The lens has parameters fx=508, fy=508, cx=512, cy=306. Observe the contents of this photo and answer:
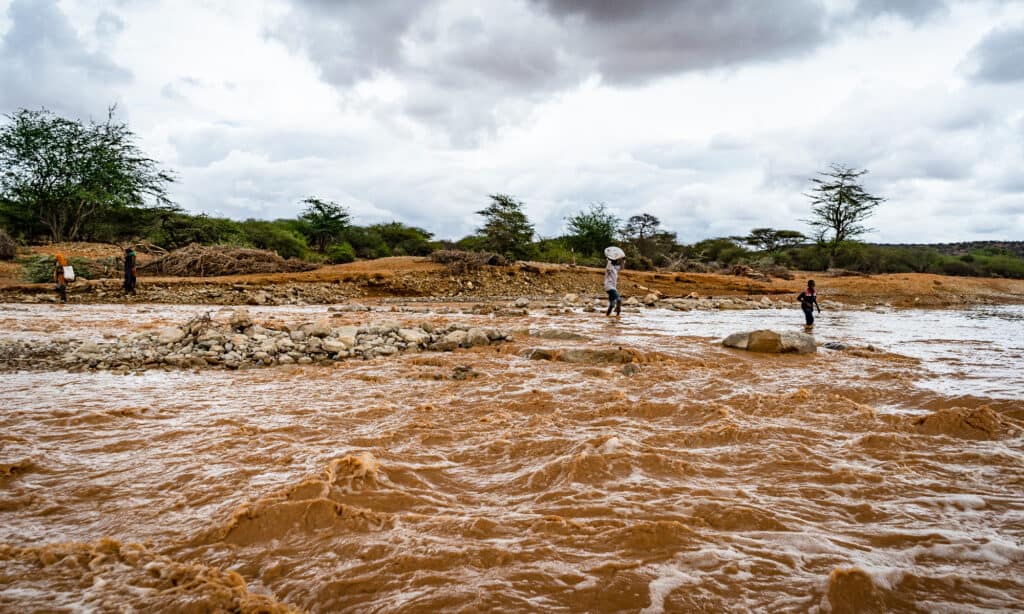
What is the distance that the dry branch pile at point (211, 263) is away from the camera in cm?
1978

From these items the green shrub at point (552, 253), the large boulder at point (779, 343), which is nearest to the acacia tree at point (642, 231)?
the green shrub at point (552, 253)

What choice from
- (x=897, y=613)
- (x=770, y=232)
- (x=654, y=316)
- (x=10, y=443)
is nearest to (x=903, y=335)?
(x=654, y=316)

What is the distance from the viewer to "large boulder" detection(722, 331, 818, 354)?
7.83 metres

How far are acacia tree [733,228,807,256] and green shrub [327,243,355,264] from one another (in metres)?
27.4

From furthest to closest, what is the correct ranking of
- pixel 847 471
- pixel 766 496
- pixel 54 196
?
→ pixel 54 196
pixel 847 471
pixel 766 496

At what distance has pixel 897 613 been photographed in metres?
1.81

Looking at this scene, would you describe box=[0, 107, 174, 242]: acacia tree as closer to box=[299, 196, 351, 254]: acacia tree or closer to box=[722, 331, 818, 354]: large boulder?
box=[299, 196, 351, 254]: acacia tree

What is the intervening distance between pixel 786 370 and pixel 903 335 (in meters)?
5.76

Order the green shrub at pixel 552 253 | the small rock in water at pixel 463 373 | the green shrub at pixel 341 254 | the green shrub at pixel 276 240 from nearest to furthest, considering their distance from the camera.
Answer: the small rock in water at pixel 463 373, the green shrub at pixel 276 240, the green shrub at pixel 552 253, the green shrub at pixel 341 254

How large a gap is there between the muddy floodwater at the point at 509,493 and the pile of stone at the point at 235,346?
683 millimetres

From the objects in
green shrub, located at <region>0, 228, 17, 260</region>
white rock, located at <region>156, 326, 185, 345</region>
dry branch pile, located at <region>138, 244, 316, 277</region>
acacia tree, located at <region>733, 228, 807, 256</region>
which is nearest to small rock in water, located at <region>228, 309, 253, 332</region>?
white rock, located at <region>156, 326, 185, 345</region>

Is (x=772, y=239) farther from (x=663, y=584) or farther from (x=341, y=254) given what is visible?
(x=663, y=584)

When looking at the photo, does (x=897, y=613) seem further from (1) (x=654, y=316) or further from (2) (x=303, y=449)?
(1) (x=654, y=316)

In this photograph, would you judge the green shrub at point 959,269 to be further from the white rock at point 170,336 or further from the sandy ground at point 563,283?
the white rock at point 170,336
